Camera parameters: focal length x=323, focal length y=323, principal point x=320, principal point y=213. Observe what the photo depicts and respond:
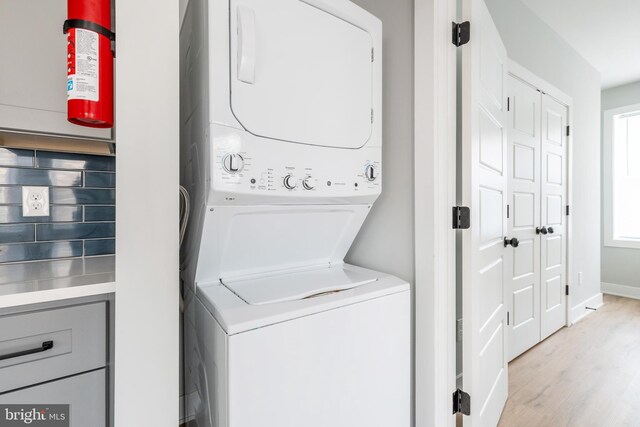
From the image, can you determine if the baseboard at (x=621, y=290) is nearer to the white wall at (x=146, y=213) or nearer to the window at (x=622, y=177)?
the window at (x=622, y=177)

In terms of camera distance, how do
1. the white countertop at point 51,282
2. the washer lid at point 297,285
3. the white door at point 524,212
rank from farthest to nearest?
1. the white door at point 524,212
2. the washer lid at point 297,285
3. the white countertop at point 51,282

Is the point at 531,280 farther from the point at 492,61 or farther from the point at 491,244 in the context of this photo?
the point at 492,61

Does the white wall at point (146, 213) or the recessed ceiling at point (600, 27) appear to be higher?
the recessed ceiling at point (600, 27)

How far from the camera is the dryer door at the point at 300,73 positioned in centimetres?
95

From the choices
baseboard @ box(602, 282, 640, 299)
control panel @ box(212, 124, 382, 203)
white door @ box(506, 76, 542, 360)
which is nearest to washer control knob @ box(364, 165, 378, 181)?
control panel @ box(212, 124, 382, 203)

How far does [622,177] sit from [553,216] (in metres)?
2.30

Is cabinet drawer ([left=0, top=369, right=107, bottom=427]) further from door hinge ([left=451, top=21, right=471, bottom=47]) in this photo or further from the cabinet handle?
door hinge ([left=451, top=21, right=471, bottom=47])

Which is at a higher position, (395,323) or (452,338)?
→ (395,323)

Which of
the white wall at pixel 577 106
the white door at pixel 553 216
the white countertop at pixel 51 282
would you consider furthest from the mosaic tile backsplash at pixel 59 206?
the white door at pixel 553 216

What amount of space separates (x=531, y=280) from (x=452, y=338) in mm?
1838

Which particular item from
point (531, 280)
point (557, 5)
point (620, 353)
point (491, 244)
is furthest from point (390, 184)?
point (620, 353)

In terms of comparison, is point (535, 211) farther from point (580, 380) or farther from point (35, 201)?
point (35, 201)

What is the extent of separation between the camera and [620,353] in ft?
8.78

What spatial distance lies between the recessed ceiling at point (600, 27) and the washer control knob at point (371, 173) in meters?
2.43
